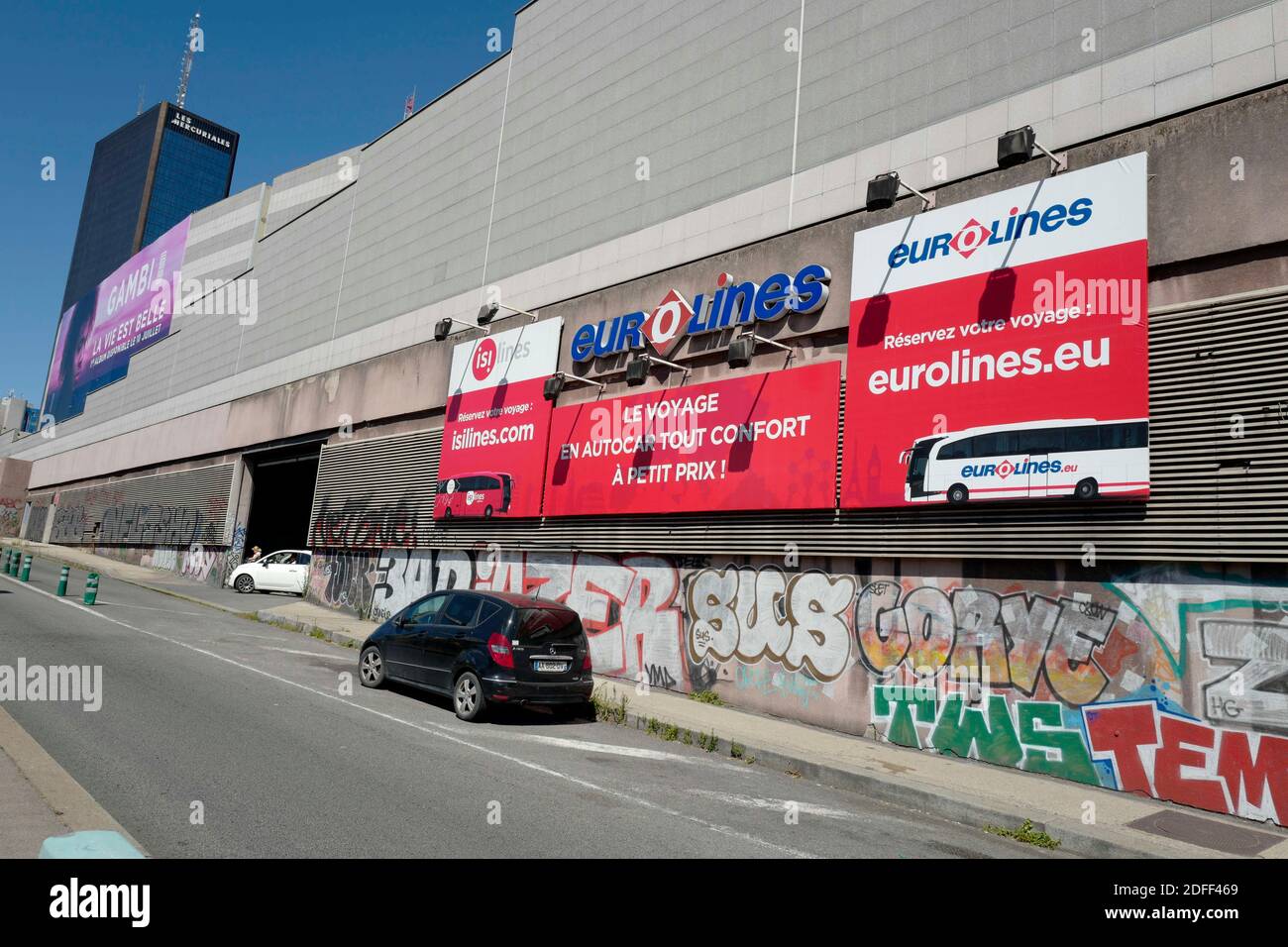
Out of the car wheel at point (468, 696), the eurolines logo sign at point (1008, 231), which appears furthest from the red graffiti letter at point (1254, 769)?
the car wheel at point (468, 696)

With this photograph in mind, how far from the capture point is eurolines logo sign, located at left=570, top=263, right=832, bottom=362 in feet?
46.6

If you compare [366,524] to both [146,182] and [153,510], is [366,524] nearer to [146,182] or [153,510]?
[153,510]

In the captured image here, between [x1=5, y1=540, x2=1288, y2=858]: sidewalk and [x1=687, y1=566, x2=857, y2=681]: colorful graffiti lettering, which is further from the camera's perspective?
[x1=687, y1=566, x2=857, y2=681]: colorful graffiti lettering

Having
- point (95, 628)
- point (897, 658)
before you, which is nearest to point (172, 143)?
point (95, 628)

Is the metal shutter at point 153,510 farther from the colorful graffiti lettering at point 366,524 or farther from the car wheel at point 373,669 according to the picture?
the car wheel at point 373,669

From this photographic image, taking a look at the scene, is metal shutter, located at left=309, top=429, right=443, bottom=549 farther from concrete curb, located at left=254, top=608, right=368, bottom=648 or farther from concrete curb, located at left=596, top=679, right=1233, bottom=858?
concrete curb, located at left=596, top=679, right=1233, bottom=858

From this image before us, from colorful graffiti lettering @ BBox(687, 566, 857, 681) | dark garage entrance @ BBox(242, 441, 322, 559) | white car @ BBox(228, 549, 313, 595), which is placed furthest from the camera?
dark garage entrance @ BBox(242, 441, 322, 559)

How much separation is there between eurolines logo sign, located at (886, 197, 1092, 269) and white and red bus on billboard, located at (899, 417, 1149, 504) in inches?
105

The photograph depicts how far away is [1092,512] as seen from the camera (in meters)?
10.3

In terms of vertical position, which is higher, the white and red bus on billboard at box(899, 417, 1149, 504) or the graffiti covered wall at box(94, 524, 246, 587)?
the white and red bus on billboard at box(899, 417, 1149, 504)

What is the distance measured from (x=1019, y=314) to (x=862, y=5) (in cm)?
720

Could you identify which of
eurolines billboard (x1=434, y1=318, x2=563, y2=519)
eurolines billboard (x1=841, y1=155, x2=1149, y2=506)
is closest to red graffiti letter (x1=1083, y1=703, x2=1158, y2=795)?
eurolines billboard (x1=841, y1=155, x2=1149, y2=506)
